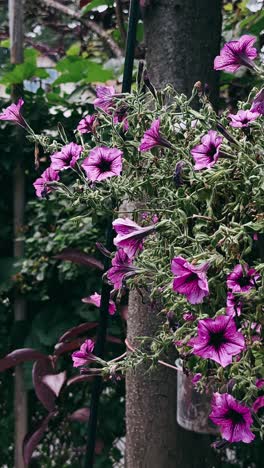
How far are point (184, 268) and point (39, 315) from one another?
A: 5.90 ft

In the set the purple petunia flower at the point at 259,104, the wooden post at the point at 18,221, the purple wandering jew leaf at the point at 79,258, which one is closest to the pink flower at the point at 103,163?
the purple petunia flower at the point at 259,104

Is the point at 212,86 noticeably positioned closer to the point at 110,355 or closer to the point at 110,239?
the point at 110,239

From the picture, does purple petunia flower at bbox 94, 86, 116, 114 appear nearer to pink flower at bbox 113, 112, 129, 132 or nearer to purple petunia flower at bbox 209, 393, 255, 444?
pink flower at bbox 113, 112, 129, 132

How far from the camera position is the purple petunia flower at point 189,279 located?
1057 millimetres

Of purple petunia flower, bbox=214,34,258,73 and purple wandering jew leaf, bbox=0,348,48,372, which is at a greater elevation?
purple petunia flower, bbox=214,34,258,73

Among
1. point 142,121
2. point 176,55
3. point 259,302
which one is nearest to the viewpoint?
point 259,302

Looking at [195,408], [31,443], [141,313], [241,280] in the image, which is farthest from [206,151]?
[31,443]

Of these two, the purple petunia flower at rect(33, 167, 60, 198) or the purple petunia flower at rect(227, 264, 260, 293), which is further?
the purple petunia flower at rect(33, 167, 60, 198)

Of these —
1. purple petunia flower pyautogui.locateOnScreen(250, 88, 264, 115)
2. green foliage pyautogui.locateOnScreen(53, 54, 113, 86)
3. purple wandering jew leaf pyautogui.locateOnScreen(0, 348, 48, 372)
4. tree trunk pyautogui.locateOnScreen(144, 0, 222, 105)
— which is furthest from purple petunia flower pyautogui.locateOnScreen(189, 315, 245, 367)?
green foliage pyautogui.locateOnScreen(53, 54, 113, 86)

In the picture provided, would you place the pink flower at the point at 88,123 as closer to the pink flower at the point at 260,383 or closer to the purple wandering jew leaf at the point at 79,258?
the pink flower at the point at 260,383

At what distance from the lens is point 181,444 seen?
6.36 feet

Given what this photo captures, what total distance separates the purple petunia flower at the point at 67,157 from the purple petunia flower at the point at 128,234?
0.73 ft

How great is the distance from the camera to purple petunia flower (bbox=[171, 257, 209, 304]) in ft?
3.47

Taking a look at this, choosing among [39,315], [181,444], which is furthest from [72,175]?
[181,444]
